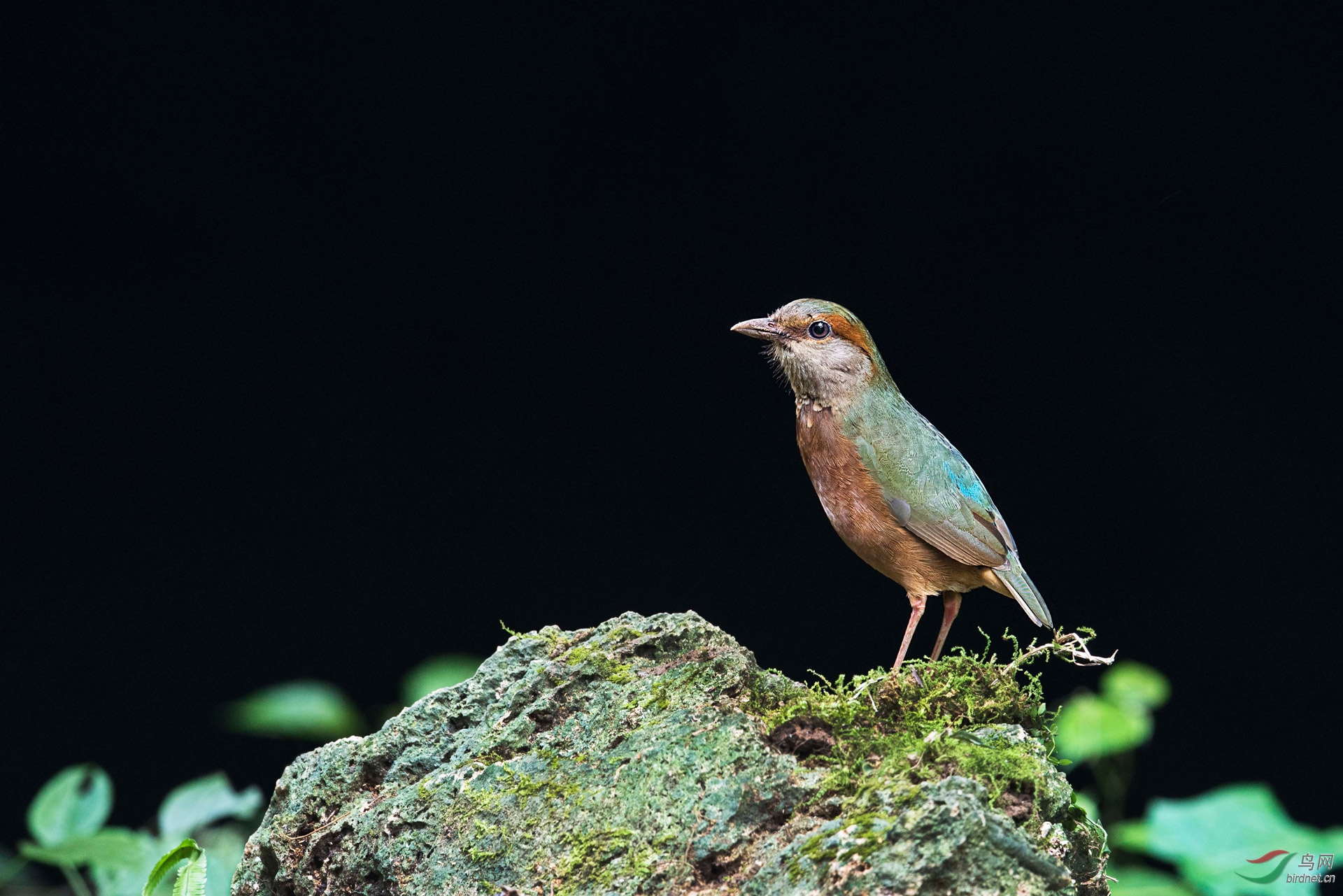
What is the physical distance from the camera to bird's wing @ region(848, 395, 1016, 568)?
10.0 feet

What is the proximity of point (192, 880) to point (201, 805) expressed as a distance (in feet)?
3.68

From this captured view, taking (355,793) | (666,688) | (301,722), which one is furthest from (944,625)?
(301,722)

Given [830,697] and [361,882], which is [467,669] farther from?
[830,697]

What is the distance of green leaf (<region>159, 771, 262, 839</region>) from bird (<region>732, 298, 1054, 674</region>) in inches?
80.1

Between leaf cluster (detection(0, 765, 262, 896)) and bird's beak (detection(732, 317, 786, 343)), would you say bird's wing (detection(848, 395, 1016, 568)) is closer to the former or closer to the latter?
bird's beak (detection(732, 317, 786, 343))

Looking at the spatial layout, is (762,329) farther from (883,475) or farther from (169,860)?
(169,860)

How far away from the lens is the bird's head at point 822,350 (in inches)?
126

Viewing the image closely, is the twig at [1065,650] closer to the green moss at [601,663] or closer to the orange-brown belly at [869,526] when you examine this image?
the orange-brown belly at [869,526]

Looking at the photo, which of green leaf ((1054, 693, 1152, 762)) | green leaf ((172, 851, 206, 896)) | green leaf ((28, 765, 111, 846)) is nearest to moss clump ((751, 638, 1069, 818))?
green leaf ((172, 851, 206, 896))

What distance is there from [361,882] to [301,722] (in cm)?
220

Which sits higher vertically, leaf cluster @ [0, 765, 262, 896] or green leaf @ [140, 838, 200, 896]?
green leaf @ [140, 838, 200, 896]

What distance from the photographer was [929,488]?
3096 mm

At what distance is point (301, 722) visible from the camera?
4.59 meters

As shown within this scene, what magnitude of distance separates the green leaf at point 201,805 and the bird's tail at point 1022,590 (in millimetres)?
2331
